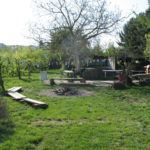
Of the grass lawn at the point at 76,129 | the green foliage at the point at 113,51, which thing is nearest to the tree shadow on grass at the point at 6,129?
the grass lawn at the point at 76,129

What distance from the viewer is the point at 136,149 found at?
2.84 m

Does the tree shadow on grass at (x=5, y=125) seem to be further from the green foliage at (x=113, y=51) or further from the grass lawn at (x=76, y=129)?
the green foliage at (x=113, y=51)

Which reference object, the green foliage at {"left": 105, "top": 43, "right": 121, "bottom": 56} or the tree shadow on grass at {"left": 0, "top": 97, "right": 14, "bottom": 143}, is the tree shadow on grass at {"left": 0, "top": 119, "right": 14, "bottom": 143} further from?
the green foliage at {"left": 105, "top": 43, "right": 121, "bottom": 56}

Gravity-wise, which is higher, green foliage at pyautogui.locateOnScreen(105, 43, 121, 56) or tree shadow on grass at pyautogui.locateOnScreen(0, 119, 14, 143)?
green foliage at pyautogui.locateOnScreen(105, 43, 121, 56)

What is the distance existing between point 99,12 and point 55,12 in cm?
386

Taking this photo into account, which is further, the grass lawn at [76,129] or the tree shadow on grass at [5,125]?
the tree shadow on grass at [5,125]

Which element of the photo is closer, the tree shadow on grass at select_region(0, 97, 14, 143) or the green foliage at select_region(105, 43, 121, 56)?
the tree shadow on grass at select_region(0, 97, 14, 143)

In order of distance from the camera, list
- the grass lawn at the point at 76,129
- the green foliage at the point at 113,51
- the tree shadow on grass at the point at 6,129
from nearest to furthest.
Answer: the grass lawn at the point at 76,129 → the tree shadow on grass at the point at 6,129 → the green foliage at the point at 113,51

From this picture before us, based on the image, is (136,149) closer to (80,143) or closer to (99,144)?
(99,144)

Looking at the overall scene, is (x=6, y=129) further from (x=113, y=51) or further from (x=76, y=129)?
(x=113, y=51)

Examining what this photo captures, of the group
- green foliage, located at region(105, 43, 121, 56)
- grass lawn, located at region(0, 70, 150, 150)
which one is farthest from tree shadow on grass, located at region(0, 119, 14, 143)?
green foliage, located at region(105, 43, 121, 56)

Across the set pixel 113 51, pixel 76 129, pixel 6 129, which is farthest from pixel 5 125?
pixel 113 51

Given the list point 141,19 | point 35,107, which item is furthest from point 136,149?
point 35,107

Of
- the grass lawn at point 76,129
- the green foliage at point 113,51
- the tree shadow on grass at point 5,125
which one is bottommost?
the grass lawn at point 76,129
